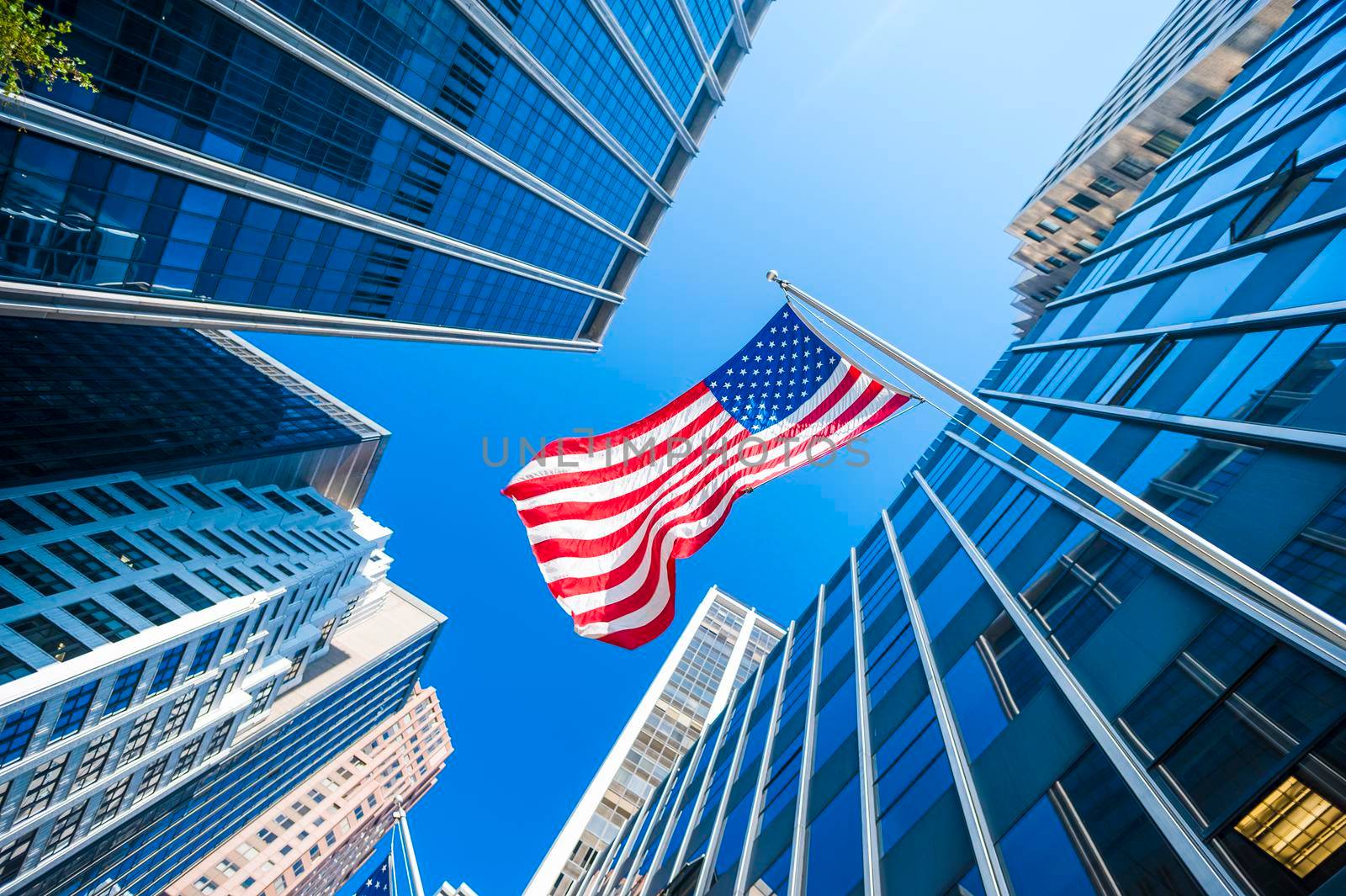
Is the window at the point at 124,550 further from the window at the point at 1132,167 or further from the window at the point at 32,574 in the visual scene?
the window at the point at 1132,167

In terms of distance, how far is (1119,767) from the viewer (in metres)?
7.31

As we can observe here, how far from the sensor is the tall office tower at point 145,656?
37.6m

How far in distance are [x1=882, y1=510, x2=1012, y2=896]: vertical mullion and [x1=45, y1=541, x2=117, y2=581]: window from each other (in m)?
52.9

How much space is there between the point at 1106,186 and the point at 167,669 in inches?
2953

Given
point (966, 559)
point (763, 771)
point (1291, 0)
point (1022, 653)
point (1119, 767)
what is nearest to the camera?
point (1119, 767)

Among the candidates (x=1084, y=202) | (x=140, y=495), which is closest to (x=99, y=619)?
(x=140, y=495)

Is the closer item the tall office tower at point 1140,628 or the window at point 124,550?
the tall office tower at point 1140,628

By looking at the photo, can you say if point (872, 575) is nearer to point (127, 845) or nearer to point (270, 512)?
point (270, 512)

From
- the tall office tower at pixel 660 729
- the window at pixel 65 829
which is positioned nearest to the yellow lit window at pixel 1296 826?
the tall office tower at pixel 660 729

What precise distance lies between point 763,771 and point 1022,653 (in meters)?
11.7

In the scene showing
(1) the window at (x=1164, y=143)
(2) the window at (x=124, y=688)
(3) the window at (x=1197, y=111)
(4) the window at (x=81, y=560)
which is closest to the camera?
(3) the window at (x=1197, y=111)

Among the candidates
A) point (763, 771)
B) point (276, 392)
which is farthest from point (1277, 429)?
point (276, 392)

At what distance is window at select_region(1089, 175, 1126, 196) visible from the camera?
38.5m

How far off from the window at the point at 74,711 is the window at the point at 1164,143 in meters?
73.0
